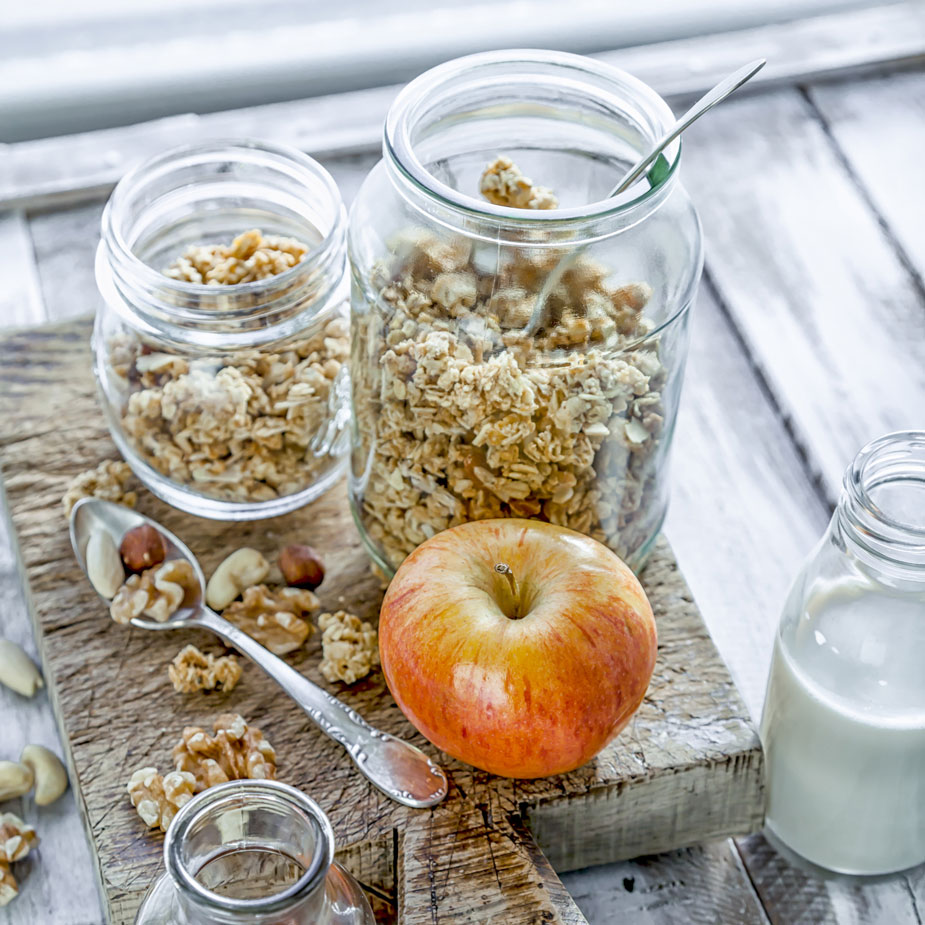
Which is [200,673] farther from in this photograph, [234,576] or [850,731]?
[850,731]

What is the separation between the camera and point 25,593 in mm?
963

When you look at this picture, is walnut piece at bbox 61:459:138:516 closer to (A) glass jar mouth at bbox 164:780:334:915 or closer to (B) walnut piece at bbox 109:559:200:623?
(B) walnut piece at bbox 109:559:200:623

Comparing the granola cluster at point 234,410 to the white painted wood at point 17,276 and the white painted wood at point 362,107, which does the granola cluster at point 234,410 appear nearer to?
the white painted wood at point 17,276

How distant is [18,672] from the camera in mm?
912

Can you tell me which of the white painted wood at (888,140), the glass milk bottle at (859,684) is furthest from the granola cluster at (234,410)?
the white painted wood at (888,140)

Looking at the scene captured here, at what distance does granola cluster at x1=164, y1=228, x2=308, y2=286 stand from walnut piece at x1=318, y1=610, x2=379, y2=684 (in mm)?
246

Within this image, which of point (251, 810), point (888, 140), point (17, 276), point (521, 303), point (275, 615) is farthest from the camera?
point (888, 140)

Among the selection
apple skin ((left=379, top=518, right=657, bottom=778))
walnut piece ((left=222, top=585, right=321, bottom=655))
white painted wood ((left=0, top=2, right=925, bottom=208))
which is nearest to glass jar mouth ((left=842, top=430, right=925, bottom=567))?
apple skin ((left=379, top=518, right=657, bottom=778))

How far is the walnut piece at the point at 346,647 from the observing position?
2.83 ft

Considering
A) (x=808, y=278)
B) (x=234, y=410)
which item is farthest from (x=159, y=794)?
(x=808, y=278)

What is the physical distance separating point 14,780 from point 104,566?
0.15 meters

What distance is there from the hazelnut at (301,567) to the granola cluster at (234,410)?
52 mm

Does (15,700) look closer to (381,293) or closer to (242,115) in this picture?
(381,293)

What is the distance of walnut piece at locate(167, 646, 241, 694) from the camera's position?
856 millimetres
